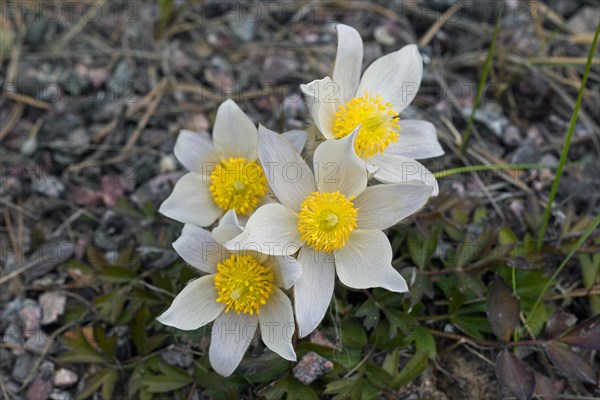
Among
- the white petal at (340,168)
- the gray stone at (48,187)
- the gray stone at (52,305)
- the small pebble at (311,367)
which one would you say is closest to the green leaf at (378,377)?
the small pebble at (311,367)

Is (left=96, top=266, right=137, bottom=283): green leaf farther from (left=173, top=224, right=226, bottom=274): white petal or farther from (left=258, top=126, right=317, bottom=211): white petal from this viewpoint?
(left=258, top=126, right=317, bottom=211): white petal

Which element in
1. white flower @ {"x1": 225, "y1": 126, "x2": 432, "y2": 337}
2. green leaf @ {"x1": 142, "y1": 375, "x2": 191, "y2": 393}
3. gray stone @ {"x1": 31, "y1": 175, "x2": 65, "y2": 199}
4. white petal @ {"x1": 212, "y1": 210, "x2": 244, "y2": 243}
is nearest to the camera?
white petal @ {"x1": 212, "y1": 210, "x2": 244, "y2": 243}

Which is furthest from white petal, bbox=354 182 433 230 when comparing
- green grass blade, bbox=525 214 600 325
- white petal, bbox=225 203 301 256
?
green grass blade, bbox=525 214 600 325

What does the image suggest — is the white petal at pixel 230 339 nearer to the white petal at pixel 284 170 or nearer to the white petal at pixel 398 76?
the white petal at pixel 284 170

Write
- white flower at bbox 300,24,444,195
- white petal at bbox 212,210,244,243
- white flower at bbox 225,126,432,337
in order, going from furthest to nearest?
white flower at bbox 300,24,444,195 → white flower at bbox 225,126,432,337 → white petal at bbox 212,210,244,243

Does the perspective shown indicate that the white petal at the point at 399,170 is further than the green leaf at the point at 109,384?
No

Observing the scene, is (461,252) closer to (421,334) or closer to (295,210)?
(421,334)

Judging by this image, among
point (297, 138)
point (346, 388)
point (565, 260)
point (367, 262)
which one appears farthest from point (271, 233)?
point (565, 260)
